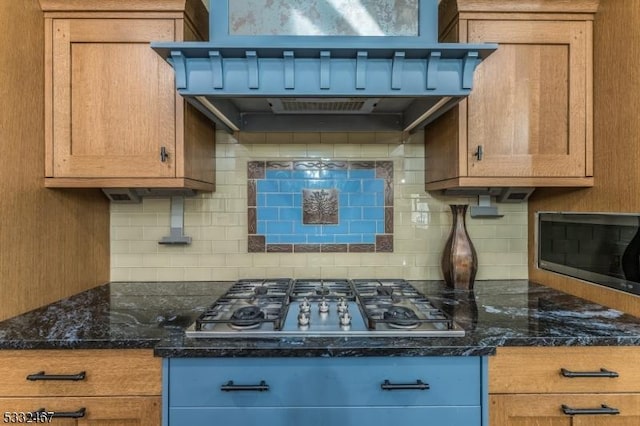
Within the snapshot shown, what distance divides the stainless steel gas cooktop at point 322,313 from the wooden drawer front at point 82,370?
6.8 inches

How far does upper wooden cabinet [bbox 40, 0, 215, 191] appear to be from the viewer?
154 centimetres

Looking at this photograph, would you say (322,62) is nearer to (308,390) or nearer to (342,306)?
(342,306)

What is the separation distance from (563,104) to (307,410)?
4.88 feet

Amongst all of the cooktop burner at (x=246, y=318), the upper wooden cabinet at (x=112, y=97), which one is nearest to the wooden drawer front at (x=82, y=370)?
the cooktop burner at (x=246, y=318)

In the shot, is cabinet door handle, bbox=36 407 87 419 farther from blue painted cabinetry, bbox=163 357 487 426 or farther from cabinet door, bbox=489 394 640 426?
cabinet door, bbox=489 394 640 426

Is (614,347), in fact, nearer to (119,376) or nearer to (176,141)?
(119,376)

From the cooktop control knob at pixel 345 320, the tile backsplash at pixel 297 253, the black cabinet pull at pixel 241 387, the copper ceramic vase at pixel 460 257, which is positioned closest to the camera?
the black cabinet pull at pixel 241 387

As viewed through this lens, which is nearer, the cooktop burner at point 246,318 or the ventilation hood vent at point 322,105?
the cooktop burner at point 246,318

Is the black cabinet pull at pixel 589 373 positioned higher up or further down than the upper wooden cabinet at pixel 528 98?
further down

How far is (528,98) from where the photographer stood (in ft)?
5.21

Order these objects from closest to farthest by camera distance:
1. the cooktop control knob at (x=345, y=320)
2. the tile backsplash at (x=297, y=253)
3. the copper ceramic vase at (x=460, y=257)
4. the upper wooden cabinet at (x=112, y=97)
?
the cooktop control knob at (x=345, y=320), the upper wooden cabinet at (x=112, y=97), the copper ceramic vase at (x=460, y=257), the tile backsplash at (x=297, y=253)

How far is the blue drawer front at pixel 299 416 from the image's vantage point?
117 cm

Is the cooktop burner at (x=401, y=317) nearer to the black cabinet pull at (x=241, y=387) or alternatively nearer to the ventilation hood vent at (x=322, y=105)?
the black cabinet pull at (x=241, y=387)

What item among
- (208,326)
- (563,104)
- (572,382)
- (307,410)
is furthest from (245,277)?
(563,104)
